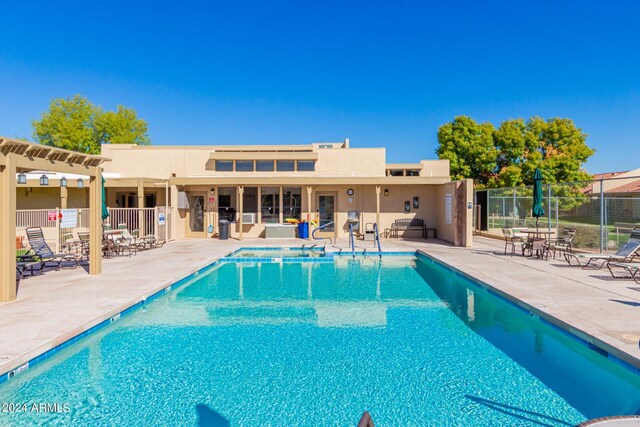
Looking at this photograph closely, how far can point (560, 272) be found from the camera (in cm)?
916

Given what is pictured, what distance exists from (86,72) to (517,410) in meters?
36.0

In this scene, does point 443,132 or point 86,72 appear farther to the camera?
point 443,132

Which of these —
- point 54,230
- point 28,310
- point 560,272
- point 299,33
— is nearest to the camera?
point 28,310

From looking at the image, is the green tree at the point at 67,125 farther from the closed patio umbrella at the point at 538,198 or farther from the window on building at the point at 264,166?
the closed patio umbrella at the point at 538,198

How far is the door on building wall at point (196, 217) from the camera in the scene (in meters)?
18.7

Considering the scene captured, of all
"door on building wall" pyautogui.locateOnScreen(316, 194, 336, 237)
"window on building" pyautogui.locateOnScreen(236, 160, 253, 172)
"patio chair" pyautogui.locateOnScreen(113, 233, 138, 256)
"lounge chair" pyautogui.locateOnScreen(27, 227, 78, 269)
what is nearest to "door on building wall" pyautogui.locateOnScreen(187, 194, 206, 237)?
"window on building" pyautogui.locateOnScreen(236, 160, 253, 172)

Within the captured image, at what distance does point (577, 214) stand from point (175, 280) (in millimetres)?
15941

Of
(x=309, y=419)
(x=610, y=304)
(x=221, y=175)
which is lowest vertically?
(x=309, y=419)

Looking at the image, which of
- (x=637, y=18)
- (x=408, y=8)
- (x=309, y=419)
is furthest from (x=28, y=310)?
(x=637, y=18)

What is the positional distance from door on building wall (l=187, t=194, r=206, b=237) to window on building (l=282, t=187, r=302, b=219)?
3.98 m

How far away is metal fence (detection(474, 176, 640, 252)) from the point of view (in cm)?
1180

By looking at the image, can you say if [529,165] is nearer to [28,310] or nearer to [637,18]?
[637,18]

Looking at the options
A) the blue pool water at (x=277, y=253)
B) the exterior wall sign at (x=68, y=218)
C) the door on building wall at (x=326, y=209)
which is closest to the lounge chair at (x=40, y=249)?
the exterior wall sign at (x=68, y=218)

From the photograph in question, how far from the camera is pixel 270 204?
1869cm
